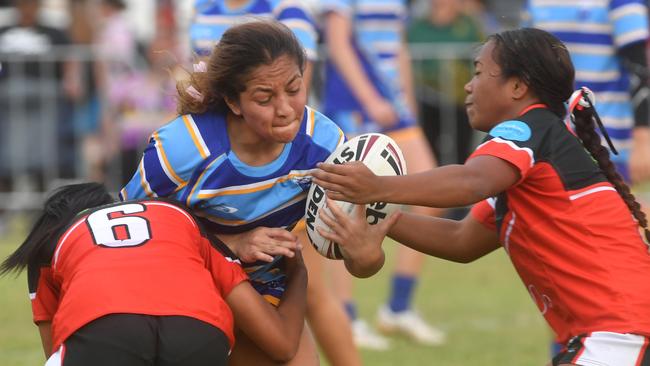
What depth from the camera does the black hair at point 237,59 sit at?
4055mm

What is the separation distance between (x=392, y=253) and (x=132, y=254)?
21.1 ft

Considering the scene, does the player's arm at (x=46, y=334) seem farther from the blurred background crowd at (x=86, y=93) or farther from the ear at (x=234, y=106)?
the blurred background crowd at (x=86, y=93)

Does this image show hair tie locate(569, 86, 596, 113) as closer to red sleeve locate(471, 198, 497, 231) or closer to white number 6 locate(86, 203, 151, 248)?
red sleeve locate(471, 198, 497, 231)

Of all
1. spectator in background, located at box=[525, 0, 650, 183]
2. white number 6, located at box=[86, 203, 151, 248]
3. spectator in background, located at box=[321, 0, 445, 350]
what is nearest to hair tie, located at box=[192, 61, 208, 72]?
white number 6, located at box=[86, 203, 151, 248]

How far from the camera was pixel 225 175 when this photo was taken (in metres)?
4.12

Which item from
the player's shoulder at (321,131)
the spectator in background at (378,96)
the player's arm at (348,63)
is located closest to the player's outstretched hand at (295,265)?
the player's shoulder at (321,131)

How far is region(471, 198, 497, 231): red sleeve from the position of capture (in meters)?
4.23

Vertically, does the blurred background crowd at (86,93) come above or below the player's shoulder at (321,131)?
below

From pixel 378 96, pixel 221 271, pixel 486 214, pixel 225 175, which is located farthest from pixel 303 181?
pixel 378 96

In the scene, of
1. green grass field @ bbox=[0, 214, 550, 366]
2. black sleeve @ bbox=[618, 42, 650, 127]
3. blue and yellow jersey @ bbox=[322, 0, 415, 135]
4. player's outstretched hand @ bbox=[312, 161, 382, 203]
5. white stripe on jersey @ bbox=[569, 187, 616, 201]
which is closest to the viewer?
player's outstretched hand @ bbox=[312, 161, 382, 203]

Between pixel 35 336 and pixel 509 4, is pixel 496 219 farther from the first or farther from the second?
pixel 509 4

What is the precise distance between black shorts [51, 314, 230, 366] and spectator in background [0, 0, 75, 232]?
834cm

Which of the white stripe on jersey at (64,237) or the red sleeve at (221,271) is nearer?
the white stripe on jersey at (64,237)

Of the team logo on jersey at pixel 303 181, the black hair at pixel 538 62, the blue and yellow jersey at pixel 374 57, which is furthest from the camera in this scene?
the blue and yellow jersey at pixel 374 57
